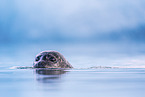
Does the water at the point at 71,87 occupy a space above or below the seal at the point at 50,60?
below

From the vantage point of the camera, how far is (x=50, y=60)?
25562 millimetres

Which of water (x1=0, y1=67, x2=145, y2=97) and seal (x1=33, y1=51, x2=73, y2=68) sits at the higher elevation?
seal (x1=33, y1=51, x2=73, y2=68)

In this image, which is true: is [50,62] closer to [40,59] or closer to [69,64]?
[40,59]

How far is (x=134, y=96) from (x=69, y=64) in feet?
78.4

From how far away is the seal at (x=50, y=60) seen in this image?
24797mm

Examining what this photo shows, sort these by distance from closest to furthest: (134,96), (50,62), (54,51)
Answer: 1. (134,96)
2. (50,62)
3. (54,51)

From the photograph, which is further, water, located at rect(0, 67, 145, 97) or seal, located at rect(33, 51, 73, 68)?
seal, located at rect(33, 51, 73, 68)

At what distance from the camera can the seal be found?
24.8 metres

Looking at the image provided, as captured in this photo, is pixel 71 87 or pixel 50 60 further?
pixel 50 60

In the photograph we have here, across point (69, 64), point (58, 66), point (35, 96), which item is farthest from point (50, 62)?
point (35, 96)

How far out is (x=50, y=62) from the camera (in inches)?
993

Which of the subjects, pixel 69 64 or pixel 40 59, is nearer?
pixel 40 59

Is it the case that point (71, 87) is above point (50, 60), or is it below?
below

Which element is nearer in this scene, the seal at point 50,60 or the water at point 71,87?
the water at point 71,87
